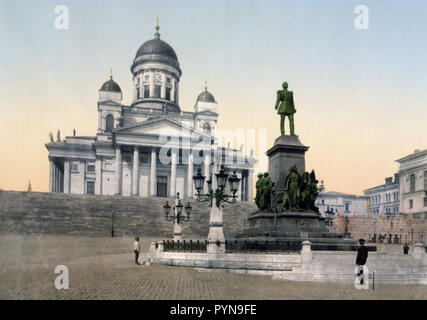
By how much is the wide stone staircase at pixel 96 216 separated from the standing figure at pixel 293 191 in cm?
1351

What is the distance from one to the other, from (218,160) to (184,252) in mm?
46117

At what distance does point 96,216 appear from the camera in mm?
38531

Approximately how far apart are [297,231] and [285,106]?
598cm

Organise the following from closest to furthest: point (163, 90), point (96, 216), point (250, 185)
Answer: point (96, 216) < point (250, 185) < point (163, 90)

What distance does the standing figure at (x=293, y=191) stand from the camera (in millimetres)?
18312

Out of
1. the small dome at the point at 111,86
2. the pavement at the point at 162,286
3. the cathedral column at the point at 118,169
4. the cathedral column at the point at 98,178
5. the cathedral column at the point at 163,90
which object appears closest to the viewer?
the pavement at the point at 162,286

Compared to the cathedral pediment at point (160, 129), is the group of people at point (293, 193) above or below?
below

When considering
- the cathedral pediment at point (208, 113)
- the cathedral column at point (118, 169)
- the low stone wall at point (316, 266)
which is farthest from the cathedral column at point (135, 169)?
the low stone wall at point (316, 266)

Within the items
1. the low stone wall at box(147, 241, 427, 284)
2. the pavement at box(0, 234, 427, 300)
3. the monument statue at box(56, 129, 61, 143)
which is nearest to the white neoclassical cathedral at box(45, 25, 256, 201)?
the monument statue at box(56, 129, 61, 143)

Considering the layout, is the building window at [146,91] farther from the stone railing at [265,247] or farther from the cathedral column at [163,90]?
the stone railing at [265,247]

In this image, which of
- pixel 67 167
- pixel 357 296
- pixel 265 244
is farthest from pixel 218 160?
pixel 357 296

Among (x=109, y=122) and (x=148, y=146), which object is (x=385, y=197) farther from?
(x=109, y=122)

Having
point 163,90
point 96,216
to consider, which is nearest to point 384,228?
point 96,216

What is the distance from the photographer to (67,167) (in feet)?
220
